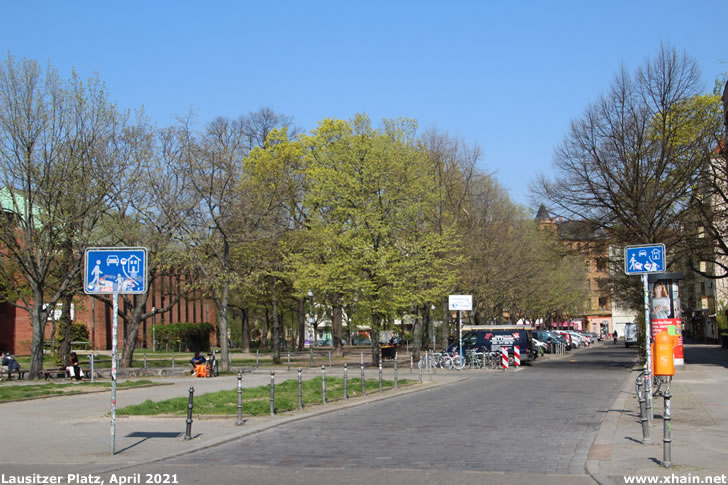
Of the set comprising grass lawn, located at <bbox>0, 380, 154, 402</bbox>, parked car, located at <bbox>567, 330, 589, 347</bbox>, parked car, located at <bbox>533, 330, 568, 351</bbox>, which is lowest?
parked car, located at <bbox>567, 330, 589, 347</bbox>

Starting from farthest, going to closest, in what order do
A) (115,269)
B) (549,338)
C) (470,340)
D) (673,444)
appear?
(549,338) < (470,340) < (115,269) < (673,444)

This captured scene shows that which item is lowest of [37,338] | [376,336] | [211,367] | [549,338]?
[549,338]

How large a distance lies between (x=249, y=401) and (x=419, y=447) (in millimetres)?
7738

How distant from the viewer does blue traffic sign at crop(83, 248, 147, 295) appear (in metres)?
11.5

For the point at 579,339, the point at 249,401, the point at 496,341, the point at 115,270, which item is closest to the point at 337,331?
the point at 496,341

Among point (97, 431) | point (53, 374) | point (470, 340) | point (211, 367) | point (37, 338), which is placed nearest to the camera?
point (97, 431)

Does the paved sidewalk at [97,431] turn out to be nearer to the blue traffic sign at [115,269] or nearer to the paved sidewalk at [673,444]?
the blue traffic sign at [115,269]

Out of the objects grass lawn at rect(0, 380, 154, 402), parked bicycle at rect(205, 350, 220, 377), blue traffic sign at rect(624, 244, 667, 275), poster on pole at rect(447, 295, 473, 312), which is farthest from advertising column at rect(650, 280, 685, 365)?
grass lawn at rect(0, 380, 154, 402)

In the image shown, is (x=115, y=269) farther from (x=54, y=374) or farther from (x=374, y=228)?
(x=374, y=228)

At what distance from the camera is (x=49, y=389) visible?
23.3 m

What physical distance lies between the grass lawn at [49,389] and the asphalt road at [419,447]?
377 inches

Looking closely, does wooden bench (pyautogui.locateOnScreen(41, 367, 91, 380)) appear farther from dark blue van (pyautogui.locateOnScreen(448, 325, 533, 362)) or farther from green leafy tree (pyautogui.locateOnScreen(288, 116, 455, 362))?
dark blue van (pyautogui.locateOnScreen(448, 325, 533, 362))

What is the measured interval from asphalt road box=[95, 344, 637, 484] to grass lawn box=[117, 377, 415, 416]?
4.58ft

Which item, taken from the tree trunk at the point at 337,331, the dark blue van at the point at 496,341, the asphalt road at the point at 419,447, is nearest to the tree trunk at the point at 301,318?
the tree trunk at the point at 337,331
